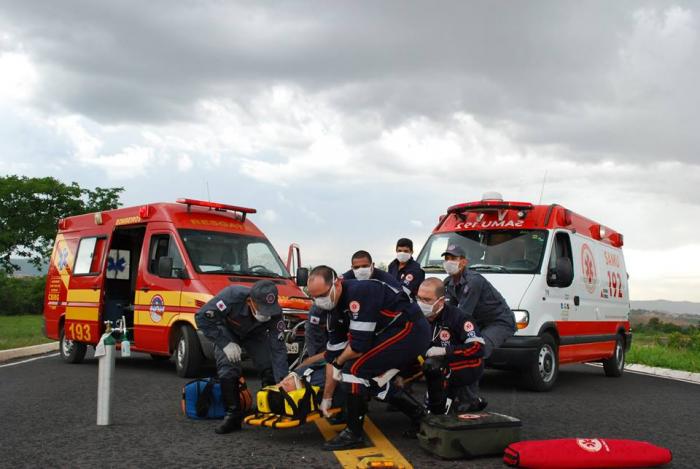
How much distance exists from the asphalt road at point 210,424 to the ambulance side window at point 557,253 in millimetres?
1429

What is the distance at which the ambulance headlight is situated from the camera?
849cm

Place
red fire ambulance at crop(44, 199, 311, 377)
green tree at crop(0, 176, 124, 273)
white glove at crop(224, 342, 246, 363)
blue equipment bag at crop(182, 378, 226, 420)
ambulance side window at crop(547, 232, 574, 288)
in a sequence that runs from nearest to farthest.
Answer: white glove at crop(224, 342, 246, 363)
blue equipment bag at crop(182, 378, 226, 420)
ambulance side window at crop(547, 232, 574, 288)
red fire ambulance at crop(44, 199, 311, 377)
green tree at crop(0, 176, 124, 273)

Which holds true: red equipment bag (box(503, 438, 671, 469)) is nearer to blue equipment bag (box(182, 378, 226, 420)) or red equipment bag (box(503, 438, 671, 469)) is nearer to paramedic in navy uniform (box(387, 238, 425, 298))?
blue equipment bag (box(182, 378, 226, 420))

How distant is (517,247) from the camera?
30.6 feet

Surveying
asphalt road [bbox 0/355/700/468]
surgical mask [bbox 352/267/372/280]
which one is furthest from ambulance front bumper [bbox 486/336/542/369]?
surgical mask [bbox 352/267/372/280]

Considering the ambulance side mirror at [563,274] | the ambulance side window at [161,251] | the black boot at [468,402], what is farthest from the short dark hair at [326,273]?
the ambulance side window at [161,251]

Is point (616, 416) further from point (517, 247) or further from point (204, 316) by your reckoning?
point (204, 316)

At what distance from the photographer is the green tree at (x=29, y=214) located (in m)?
41.9

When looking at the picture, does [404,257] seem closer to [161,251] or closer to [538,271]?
[538,271]

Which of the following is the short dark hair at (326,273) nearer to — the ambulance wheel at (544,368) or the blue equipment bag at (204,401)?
the blue equipment bag at (204,401)

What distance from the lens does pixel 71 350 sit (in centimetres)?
1230

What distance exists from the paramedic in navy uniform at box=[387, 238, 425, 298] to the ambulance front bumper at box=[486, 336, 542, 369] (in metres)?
1.23

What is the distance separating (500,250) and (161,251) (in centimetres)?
490

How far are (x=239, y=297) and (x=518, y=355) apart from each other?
3.70m
